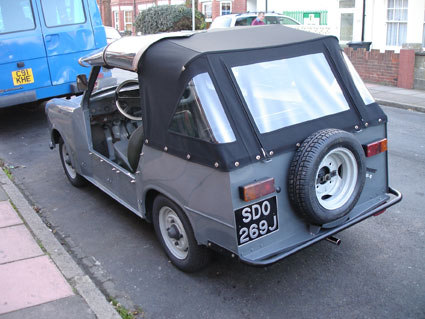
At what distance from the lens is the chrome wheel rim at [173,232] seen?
4.26m

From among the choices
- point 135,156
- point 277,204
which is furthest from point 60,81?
point 277,204

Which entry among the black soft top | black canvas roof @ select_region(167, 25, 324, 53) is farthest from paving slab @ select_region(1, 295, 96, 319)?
black canvas roof @ select_region(167, 25, 324, 53)

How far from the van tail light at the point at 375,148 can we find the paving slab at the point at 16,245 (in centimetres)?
312

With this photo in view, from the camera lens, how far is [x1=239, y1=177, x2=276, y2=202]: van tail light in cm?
354

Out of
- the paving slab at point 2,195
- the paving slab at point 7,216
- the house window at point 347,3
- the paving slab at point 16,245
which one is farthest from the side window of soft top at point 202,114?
the house window at point 347,3

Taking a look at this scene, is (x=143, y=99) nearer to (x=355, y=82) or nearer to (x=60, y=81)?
(x=355, y=82)

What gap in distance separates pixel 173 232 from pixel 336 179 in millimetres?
1436

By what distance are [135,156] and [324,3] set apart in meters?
18.5

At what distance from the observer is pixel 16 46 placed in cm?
928

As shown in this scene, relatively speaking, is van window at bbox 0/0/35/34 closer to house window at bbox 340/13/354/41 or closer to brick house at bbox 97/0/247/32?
house window at bbox 340/13/354/41

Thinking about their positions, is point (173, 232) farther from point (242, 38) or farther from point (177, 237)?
point (242, 38)

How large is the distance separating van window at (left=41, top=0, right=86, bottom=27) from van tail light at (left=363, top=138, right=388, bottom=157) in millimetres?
7459

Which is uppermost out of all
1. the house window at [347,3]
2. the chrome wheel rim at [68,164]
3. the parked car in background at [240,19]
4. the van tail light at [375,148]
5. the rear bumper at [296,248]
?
the house window at [347,3]

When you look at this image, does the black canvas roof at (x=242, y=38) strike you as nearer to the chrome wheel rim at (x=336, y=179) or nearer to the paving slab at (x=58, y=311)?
the chrome wheel rim at (x=336, y=179)
